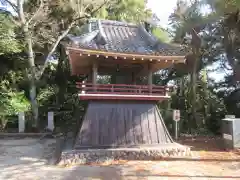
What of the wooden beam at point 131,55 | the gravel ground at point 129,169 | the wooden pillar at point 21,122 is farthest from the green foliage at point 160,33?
the wooden pillar at point 21,122

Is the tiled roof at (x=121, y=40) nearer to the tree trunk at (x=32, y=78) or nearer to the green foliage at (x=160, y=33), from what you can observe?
the tree trunk at (x=32, y=78)

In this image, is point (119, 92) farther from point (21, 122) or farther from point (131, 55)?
point (21, 122)

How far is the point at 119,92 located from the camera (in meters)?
9.50

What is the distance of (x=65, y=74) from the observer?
63.5ft

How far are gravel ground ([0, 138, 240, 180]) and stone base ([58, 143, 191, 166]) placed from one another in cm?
34

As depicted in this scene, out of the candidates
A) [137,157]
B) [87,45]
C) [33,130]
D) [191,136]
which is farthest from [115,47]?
[33,130]

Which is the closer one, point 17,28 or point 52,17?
point 17,28

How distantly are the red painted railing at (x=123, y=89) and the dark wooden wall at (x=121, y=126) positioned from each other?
1.34 ft

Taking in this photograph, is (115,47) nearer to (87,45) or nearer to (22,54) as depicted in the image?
(87,45)

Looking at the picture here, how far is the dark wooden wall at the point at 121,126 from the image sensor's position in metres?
9.17

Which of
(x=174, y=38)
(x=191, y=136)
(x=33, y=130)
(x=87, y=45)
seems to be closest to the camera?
(x=87, y=45)

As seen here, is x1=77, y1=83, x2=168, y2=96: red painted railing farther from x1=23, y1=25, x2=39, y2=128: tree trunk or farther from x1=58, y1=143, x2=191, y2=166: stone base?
x1=23, y1=25, x2=39, y2=128: tree trunk

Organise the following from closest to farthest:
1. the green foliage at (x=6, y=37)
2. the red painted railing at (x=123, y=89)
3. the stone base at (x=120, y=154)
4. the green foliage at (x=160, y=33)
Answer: the stone base at (x=120, y=154) → the red painted railing at (x=123, y=89) → the green foliage at (x=6, y=37) → the green foliage at (x=160, y=33)

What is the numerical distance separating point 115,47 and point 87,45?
1071 millimetres
